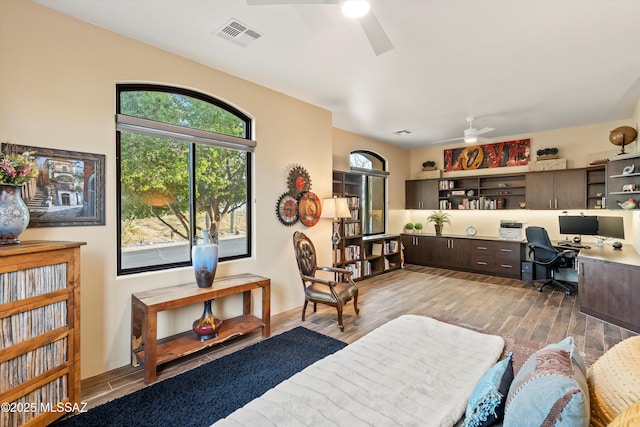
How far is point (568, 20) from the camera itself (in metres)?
2.36

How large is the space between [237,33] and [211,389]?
9.78 feet

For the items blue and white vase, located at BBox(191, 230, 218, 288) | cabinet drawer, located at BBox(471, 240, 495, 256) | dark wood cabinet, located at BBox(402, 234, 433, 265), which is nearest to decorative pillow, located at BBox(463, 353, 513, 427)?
blue and white vase, located at BBox(191, 230, 218, 288)

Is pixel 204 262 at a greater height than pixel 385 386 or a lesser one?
greater

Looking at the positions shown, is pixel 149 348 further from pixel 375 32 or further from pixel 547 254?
pixel 547 254

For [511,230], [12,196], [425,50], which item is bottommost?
[511,230]

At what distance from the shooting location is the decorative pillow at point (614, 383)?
3.15ft

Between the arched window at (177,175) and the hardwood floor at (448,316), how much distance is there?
95 centimetres

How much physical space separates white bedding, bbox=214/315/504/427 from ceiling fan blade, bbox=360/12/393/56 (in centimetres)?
203

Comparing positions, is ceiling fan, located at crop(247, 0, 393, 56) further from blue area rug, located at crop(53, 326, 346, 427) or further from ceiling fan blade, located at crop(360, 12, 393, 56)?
blue area rug, located at crop(53, 326, 346, 427)

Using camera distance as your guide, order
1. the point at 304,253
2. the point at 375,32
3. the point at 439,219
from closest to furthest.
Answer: the point at 375,32, the point at 304,253, the point at 439,219

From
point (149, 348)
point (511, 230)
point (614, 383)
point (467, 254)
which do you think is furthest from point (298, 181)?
point (511, 230)

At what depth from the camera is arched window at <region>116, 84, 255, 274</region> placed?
2.75 m

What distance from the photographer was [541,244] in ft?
16.1

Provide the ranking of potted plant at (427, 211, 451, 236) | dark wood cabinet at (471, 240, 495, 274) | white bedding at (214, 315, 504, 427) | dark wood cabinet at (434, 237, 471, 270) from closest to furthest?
white bedding at (214, 315, 504, 427) → dark wood cabinet at (471, 240, 495, 274) → dark wood cabinet at (434, 237, 471, 270) → potted plant at (427, 211, 451, 236)
